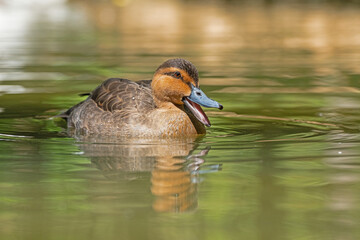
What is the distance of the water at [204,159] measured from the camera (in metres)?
5.20

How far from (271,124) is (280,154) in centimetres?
202

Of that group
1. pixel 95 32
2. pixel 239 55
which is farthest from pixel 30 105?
pixel 95 32

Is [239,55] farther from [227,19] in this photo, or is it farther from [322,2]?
[322,2]

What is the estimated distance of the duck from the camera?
8.77 metres

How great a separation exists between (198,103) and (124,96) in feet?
3.51

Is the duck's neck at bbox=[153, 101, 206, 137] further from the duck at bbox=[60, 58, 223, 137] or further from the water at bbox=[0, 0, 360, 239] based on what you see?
the water at bbox=[0, 0, 360, 239]

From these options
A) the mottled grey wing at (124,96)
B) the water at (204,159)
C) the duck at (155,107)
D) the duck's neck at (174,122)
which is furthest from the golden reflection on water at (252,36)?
the duck's neck at (174,122)

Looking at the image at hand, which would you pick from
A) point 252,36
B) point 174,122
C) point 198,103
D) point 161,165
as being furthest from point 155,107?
point 252,36

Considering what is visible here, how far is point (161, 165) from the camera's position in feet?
23.1

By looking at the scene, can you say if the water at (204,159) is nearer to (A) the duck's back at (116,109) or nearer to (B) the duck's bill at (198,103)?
(B) the duck's bill at (198,103)

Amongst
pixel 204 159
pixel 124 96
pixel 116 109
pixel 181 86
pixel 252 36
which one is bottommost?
pixel 252 36

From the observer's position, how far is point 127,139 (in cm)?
873

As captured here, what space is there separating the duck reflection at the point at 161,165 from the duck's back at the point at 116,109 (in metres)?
0.41

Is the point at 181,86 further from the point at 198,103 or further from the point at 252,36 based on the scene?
the point at 252,36
